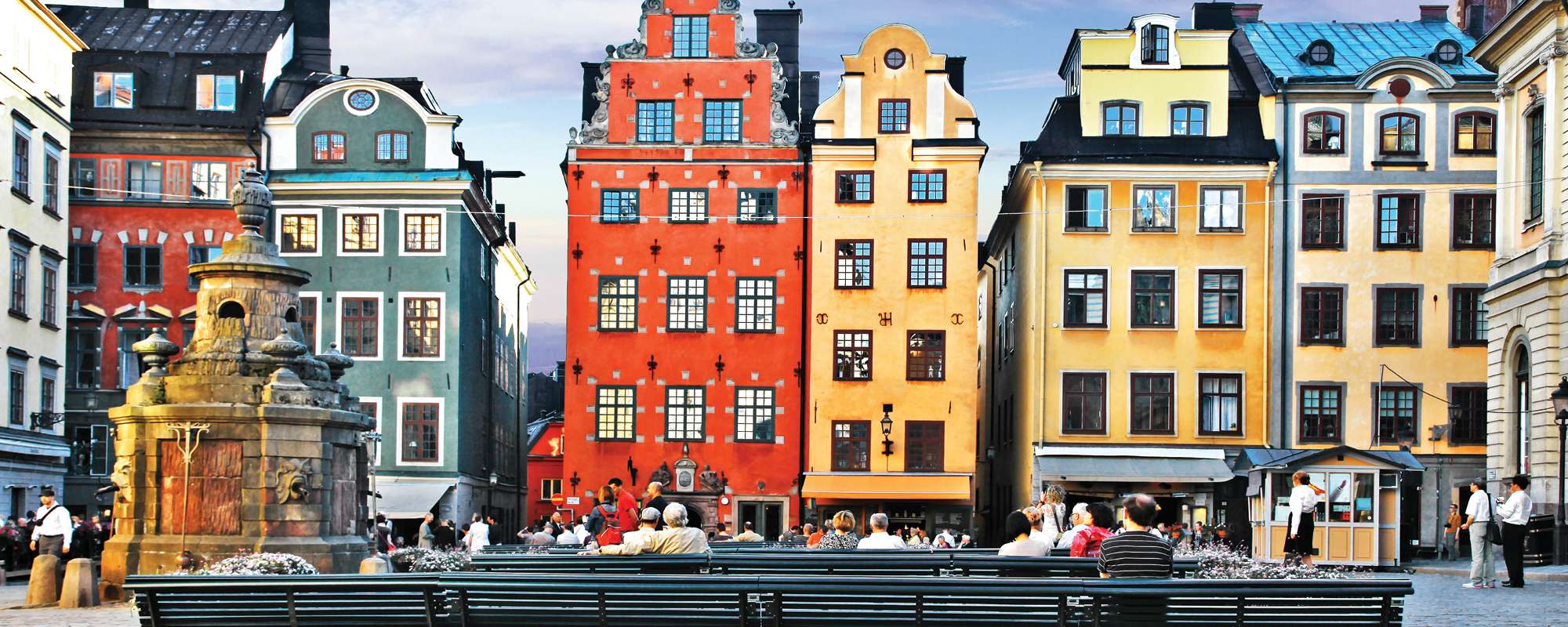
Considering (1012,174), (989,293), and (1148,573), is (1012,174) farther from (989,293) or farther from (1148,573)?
(1148,573)

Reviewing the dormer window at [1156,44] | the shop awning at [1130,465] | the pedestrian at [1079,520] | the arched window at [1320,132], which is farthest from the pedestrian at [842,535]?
the arched window at [1320,132]

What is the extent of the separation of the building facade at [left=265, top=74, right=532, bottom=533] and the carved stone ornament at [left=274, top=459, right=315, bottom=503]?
2456cm

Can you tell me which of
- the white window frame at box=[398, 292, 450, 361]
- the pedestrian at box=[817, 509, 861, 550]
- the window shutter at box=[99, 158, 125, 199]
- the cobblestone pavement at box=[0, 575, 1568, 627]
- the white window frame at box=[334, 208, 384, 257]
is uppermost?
the window shutter at box=[99, 158, 125, 199]

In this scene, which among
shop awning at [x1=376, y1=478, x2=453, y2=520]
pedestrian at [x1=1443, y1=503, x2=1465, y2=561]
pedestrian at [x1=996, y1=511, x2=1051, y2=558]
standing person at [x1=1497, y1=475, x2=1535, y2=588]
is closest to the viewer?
pedestrian at [x1=996, y1=511, x2=1051, y2=558]

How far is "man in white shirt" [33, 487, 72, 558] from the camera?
106ft

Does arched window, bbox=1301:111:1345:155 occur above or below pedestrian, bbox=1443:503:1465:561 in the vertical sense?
above

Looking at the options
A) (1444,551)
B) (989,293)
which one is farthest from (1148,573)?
(989,293)

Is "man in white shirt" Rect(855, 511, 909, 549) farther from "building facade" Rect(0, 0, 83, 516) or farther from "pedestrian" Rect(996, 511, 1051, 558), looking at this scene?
"building facade" Rect(0, 0, 83, 516)

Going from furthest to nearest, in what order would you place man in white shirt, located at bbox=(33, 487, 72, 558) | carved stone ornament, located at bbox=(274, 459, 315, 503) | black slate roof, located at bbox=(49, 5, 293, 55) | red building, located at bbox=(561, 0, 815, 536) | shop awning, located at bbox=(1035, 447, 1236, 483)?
black slate roof, located at bbox=(49, 5, 293, 55)
red building, located at bbox=(561, 0, 815, 536)
shop awning, located at bbox=(1035, 447, 1236, 483)
man in white shirt, located at bbox=(33, 487, 72, 558)
carved stone ornament, located at bbox=(274, 459, 315, 503)

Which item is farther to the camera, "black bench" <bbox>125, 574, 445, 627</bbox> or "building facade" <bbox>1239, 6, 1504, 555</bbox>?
"building facade" <bbox>1239, 6, 1504, 555</bbox>

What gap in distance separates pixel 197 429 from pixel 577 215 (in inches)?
1013

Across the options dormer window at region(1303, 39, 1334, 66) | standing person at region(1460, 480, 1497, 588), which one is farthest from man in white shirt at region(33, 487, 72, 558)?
dormer window at region(1303, 39, 1334, 66)

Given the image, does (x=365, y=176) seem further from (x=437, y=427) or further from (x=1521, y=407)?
(x=1521, y=407)

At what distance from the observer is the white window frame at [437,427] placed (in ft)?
178
